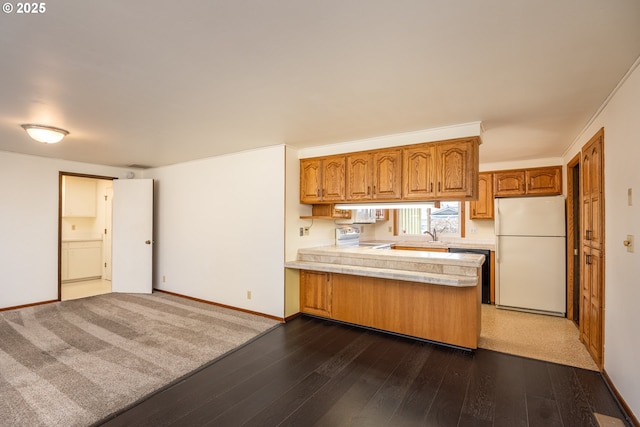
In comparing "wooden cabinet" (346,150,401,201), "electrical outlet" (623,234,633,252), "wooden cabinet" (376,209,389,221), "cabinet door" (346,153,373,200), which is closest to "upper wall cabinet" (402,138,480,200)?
"wooden cabinet" (346,150,401,201)

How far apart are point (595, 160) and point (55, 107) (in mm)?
4993

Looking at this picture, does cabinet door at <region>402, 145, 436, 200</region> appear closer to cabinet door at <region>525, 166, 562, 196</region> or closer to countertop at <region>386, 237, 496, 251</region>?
countertop at <region>386, 237, 496, 251</region>

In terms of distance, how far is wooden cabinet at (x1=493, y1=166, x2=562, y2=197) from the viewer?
4.66 meters

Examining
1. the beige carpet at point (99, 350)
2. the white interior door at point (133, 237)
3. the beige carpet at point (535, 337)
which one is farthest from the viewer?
the white interior door at point (133, 237)

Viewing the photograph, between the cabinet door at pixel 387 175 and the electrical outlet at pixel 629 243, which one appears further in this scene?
the cabinet door at pixel 387 175

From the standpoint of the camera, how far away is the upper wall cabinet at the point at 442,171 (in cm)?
309

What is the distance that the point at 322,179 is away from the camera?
4.16 metres

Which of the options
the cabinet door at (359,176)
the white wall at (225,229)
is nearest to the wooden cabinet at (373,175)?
the cabinet door at (359,176)

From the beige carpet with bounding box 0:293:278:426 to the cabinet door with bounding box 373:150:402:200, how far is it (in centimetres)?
218

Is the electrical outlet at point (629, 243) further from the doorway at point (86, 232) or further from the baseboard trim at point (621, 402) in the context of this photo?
the doorway at point (86, 232)

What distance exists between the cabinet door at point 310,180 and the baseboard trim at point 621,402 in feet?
10.8

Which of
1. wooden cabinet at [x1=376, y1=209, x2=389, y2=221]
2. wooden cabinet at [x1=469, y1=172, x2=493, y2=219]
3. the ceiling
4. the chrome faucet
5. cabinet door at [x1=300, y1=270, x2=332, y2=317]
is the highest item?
the ceiling

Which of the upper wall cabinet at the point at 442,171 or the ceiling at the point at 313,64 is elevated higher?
the ceiling at the point at 313,64

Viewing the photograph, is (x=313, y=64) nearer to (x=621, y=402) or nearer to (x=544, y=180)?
(x=621, y=402)
